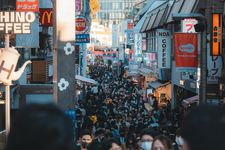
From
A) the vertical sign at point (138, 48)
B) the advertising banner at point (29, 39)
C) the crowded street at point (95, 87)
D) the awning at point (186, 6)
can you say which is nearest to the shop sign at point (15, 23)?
the crowded street at point (95, 87)

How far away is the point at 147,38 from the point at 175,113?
2152 centimetres

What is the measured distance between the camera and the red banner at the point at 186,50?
18.0 metres

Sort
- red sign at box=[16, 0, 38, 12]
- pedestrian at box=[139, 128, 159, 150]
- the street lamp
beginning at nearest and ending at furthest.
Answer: pedestrian at box=[139, 128, 159, 150], the street lamp, red sign at box=[16, 0, 38, 12]

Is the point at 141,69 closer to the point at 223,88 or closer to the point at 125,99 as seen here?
the point at 125,99

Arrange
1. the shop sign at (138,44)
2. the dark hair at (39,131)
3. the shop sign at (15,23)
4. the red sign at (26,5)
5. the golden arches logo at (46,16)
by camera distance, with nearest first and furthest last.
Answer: the dark hair at (39,131)
the shop sign at (15,23)
the red sign at (26,5)
the golden arches logo at (46,16)
the shop sign at (138,44)

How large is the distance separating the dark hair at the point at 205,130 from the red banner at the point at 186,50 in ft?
50.6

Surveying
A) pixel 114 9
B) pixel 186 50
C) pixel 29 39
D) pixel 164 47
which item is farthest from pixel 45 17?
pixel 114 9

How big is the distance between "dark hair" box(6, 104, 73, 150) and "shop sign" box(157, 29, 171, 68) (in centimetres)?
3164

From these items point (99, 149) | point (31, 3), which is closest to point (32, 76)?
point (31, 3)

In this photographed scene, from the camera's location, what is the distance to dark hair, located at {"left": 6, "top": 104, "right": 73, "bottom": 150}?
7.72ft

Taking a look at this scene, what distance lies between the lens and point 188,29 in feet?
68.2

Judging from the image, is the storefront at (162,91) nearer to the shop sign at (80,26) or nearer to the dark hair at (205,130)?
the shop sign at (80,26)

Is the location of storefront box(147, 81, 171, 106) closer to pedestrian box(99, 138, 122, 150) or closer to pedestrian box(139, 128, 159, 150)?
pedestrian box(139, 128, 159, 150)

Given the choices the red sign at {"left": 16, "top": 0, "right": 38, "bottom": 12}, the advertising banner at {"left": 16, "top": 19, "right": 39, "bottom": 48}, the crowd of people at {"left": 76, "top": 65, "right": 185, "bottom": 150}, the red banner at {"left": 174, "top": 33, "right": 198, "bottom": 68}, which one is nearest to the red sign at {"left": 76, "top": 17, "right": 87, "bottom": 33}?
the crowd of people at {"left": 76, "top": 65, "right": 185, "bottom": 150}
